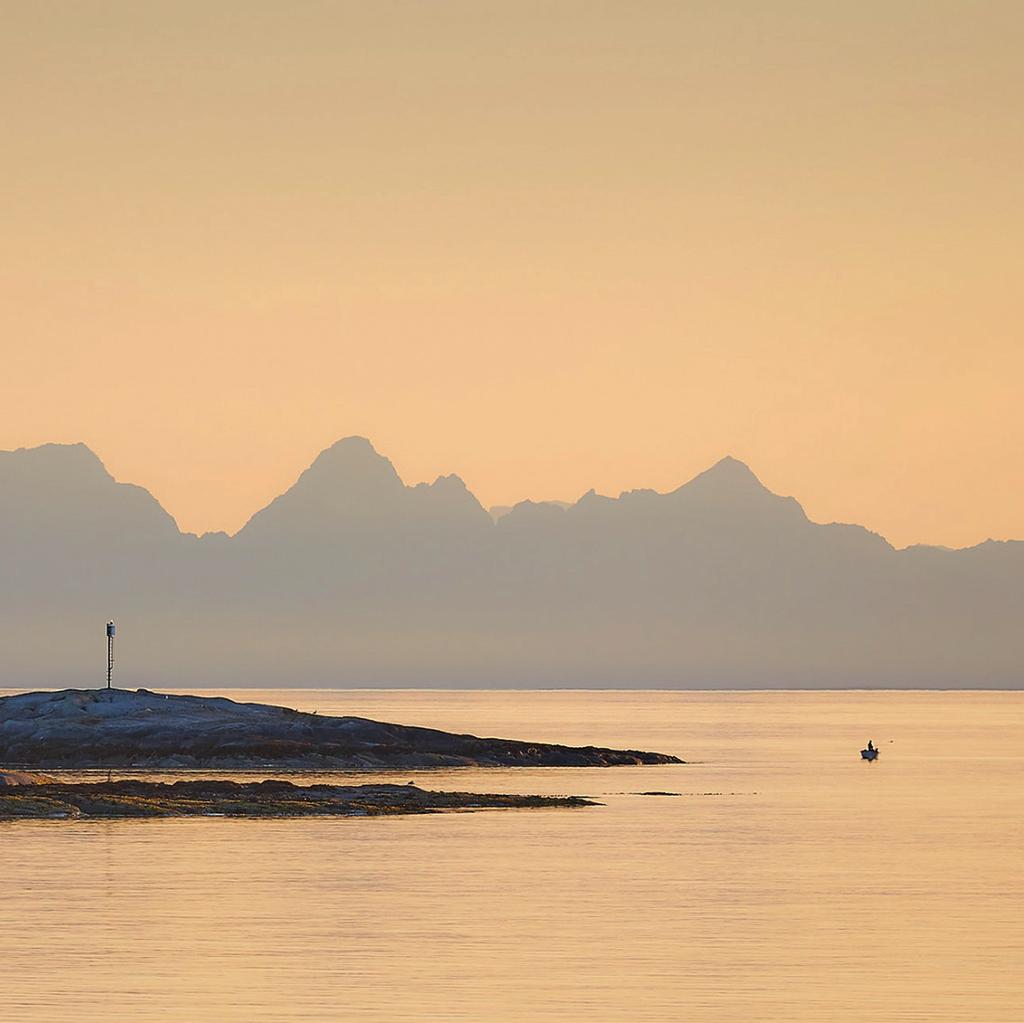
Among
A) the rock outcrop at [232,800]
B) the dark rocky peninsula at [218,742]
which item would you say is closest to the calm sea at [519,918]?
the rock outcrop at [232,800]

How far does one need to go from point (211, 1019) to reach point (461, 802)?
67.9m

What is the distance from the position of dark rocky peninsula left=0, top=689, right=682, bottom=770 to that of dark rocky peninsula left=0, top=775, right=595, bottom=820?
41.0 metres

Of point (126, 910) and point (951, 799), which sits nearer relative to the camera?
point (126, 910)

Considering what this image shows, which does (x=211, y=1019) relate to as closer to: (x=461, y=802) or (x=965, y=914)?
(x=965, y=914)

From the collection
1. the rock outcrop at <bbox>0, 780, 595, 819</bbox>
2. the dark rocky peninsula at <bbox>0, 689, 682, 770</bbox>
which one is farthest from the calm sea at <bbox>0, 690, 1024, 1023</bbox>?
the dark rocky peninsula at <bbox>0, 689, 682, 770</bbox>

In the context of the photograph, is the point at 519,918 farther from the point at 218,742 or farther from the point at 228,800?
the point at 218,742

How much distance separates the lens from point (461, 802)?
109 m

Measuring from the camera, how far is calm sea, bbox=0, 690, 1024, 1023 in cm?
4438

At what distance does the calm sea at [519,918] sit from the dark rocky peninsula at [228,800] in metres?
3.87

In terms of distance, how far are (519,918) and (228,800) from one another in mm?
48165

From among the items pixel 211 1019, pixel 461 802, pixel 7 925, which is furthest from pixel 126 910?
pixel 461 802

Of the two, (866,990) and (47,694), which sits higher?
(47,694)

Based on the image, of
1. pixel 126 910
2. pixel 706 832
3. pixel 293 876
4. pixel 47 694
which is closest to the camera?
pixel 126 910

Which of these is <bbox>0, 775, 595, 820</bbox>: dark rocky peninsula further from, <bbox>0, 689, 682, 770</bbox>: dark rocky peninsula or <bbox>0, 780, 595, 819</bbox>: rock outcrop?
<bbox>0, 689, 682, 770</bbox>: dark rocky peninsula
